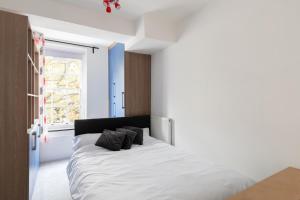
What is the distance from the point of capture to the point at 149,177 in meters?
1.58

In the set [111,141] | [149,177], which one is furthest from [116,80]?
[149,177]

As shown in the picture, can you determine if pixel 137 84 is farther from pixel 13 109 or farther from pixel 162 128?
pixel 13 109

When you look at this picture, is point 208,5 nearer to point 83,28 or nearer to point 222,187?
point 83,28

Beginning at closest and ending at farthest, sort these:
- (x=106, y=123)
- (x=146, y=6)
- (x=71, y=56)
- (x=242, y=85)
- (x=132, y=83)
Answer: (x=242, y=85) → (x=146, y=6) → (x=106, y=123) → (x=132, y=83) → (x=71, y=56)

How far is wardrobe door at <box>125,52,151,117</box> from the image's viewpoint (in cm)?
328

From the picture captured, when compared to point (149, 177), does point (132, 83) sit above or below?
above

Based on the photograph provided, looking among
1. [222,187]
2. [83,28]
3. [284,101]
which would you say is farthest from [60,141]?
[284,101]

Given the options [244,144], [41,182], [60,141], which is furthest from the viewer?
[60,141]

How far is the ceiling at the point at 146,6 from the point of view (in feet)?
7.41

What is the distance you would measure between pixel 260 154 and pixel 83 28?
270cm

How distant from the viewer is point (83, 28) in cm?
243

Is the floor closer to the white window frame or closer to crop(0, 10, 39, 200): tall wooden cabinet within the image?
crop(0, 10, 39, 200): tall wooden cabinet

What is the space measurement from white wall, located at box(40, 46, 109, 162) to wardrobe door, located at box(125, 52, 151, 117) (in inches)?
37.9

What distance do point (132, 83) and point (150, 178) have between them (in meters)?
2.07
